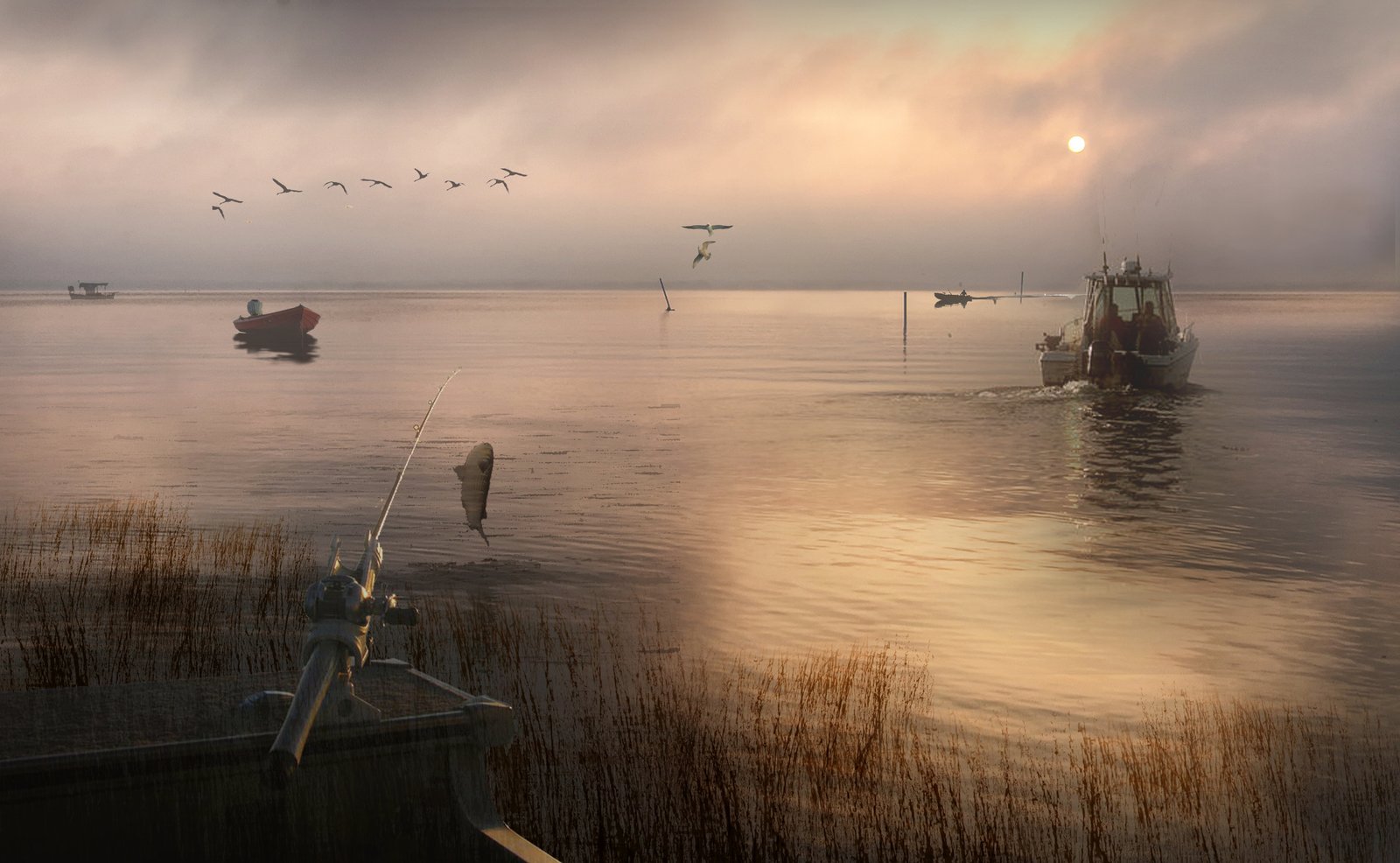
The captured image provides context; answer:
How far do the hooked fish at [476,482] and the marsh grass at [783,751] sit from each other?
113 inches

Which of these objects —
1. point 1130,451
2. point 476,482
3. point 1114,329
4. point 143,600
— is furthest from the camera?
point 1114,329

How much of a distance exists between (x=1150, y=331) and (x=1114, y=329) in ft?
4.66

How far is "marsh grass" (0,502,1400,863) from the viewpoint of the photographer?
10.2 meters

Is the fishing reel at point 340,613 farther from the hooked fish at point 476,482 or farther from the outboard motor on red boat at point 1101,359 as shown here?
the outboard motor on red boat at point 1101,359

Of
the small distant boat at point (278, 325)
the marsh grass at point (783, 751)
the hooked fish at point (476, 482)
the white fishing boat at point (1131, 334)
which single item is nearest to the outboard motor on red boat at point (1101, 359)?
the white fishing boat at point (1131, 334)

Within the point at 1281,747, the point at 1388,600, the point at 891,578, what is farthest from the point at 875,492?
the point at 1281,747

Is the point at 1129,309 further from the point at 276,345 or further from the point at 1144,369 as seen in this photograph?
the point at 276,345

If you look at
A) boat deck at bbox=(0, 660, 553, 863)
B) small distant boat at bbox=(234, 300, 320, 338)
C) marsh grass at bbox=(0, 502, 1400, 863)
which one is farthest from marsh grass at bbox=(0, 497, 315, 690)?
small distant boat at bbox=(234, 300, 320, 338)

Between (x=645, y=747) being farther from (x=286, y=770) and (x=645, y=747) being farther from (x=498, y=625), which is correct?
(x=286, y=770)

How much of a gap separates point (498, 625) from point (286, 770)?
11188mm

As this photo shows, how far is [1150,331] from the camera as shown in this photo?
58.2 metres

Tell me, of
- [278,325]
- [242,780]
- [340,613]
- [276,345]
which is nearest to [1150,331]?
[242,780]

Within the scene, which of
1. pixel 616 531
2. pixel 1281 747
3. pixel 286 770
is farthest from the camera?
pixel 616 531

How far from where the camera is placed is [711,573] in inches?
856
